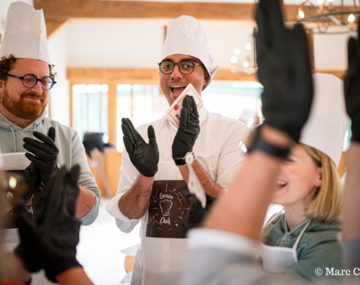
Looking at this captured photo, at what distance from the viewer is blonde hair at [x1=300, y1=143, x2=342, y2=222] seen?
0.99 m

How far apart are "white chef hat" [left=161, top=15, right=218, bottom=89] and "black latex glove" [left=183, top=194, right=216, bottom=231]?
912mm

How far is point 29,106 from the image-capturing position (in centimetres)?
168

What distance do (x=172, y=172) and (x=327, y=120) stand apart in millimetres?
830

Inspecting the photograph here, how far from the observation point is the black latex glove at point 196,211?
42.7 inches

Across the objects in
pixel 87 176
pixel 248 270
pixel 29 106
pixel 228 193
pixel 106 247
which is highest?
pixel 29 106

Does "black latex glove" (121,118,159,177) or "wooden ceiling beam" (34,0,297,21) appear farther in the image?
"wooden ceiling beam" (34,0,297,21)

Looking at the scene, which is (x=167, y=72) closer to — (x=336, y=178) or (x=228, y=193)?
(x=336, y=178)

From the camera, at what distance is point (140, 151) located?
139 centimetres

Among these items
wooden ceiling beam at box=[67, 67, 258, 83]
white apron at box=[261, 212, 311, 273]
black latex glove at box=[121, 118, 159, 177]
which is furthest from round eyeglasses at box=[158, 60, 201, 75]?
wooden ceiling beam at box=[67, 67, 258, 83]

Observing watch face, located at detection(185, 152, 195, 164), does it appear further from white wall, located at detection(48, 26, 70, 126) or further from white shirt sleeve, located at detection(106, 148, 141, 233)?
white wall, located at detection(48, 26, 70, 126)

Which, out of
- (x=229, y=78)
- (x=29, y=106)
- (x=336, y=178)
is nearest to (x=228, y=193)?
(x=336, y=178)

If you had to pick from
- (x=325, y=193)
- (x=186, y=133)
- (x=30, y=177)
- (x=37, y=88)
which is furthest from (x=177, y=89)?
(x=325, y=193)

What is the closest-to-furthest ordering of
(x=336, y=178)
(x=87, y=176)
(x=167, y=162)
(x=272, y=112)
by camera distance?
(x=272, y=112), (x=336, y=178), (x=167, y=162), (x=87, y=176)

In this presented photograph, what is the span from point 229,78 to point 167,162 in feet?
21.2
